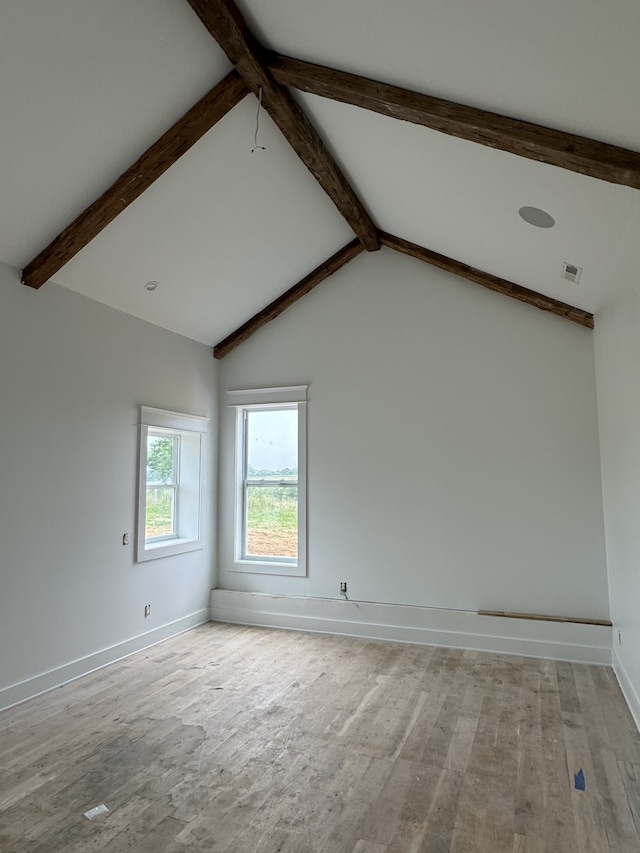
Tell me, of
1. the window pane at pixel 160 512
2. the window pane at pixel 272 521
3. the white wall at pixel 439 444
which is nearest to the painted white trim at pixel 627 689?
the white wall at pixel 439 444

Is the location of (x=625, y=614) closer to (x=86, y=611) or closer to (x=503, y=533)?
(x=503, y=533)

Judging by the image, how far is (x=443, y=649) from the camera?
4.62 metres

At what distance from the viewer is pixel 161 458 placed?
5.19 meters

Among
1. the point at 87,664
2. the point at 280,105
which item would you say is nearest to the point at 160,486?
the point at 87,664

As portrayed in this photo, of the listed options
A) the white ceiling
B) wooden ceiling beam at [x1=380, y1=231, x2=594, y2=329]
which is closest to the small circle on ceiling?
the white ceiling

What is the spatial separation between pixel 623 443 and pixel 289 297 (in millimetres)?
3338

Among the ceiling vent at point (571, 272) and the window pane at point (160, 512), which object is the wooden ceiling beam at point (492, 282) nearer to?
the ceiling vent at point (571, 272)

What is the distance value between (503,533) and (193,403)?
10.4 feet

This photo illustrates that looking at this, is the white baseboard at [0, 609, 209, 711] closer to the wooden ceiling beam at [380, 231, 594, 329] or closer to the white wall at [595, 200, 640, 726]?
the white wall at [595, 200, 640, 726]

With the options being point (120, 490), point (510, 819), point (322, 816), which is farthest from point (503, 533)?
point (120, 490)

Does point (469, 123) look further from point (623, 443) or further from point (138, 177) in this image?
point (623, 443)

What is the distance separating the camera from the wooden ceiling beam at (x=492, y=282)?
4.39 metres

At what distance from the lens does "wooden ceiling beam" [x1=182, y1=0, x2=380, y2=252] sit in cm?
271

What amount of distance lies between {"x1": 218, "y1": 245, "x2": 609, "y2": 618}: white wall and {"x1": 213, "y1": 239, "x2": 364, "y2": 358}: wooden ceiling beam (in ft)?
0.41
